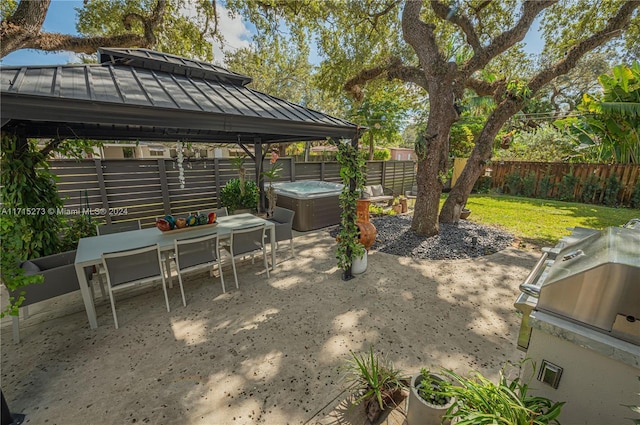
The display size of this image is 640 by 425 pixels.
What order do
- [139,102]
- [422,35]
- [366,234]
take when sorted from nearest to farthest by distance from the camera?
[139,102]
[366,234]
[422,35]

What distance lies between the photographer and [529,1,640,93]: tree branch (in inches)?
190

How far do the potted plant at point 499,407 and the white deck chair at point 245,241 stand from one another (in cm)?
311

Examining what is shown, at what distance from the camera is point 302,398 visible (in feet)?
6.95

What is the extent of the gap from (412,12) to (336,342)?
Result: 6227 millimetres

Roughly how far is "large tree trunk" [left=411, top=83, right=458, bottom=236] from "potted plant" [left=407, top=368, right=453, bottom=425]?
4646mm

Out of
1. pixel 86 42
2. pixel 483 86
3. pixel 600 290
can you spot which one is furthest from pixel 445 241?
pixel 86 42

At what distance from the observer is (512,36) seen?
15.7 ft

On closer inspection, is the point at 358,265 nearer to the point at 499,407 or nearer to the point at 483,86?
the point at 499,407

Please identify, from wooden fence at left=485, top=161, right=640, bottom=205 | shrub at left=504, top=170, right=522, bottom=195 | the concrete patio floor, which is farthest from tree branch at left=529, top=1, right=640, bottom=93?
shrub at left=504, top=170, right=522, bottom=195

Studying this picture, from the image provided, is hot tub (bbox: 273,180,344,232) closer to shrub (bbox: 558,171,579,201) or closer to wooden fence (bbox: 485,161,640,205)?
wooden fence (bbox: 485,161,640,205)

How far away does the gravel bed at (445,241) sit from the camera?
5211 millimetres

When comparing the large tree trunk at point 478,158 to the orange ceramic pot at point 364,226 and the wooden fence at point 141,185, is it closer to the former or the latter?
the orange ceramic pot at point 364,226

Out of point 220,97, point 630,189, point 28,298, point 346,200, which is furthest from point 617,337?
point 630,189

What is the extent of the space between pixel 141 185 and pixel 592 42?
10.3m
